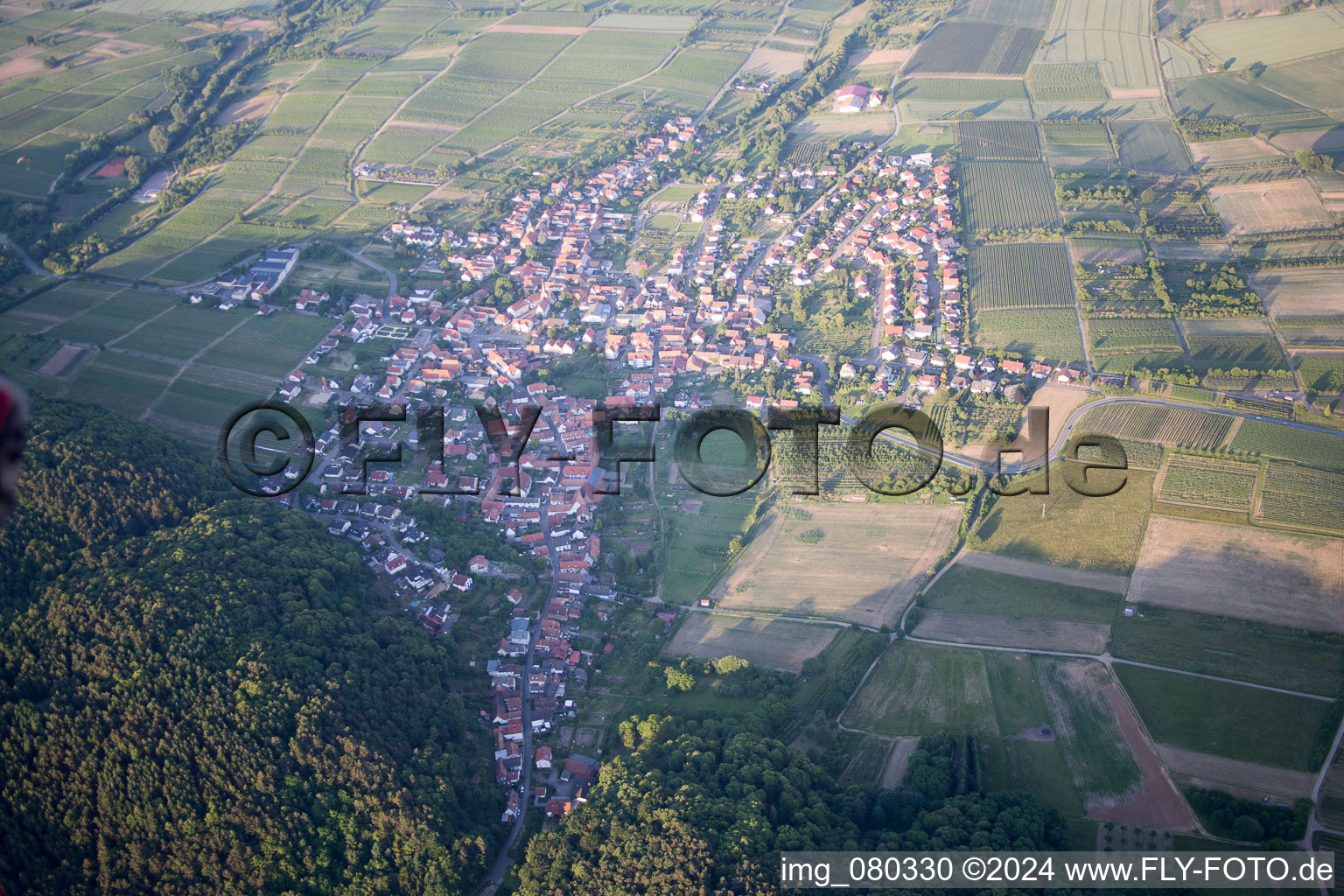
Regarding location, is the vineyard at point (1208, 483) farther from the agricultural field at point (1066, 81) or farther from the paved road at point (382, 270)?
the paved road at point (382, 270)

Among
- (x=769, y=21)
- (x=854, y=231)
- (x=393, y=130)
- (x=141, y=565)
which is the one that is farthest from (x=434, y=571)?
(x=769, y=21)

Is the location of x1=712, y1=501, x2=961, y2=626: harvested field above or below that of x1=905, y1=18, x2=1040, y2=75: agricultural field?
below

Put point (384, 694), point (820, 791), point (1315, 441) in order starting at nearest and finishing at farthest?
1. point (820, 791)
2. point (384, 694)
3. point (1315, 441)

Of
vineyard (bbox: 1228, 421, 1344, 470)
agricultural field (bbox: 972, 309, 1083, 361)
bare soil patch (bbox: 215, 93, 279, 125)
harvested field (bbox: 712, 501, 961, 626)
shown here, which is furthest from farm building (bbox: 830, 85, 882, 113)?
bare soil patch (bbox: 215, 93, 279, 125)

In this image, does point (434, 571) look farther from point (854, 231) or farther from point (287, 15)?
point (287, 15)

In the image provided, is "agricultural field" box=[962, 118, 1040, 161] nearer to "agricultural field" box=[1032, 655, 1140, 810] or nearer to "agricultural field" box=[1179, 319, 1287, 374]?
"agricultural field" box=[1179, 319, 1287, 374]

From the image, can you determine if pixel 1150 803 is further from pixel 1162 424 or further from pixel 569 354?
pixel 569 354
